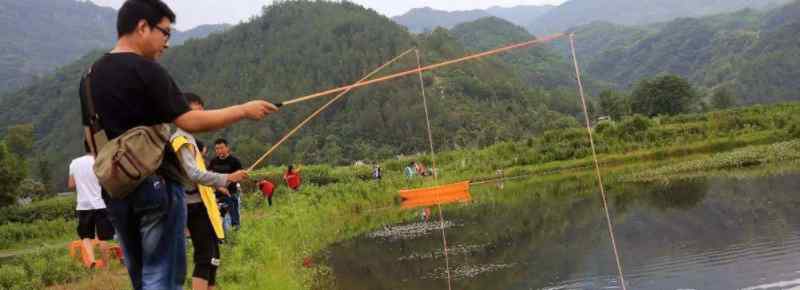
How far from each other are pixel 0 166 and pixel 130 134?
3024 cm

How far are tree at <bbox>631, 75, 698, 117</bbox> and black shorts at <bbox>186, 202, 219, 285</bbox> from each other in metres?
67.4

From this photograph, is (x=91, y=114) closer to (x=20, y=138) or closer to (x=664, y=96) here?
(x=20, y=138)

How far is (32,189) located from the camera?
52688 millimetres

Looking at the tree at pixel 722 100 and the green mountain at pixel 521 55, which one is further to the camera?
the green mountain at pixel 521 55

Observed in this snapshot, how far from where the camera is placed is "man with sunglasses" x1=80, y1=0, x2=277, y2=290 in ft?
10.5

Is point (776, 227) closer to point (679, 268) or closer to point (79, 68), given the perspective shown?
point (679, 268)

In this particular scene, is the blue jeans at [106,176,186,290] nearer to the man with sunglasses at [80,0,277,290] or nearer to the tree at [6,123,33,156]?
the man with sunglasses at [80,0,277,290]

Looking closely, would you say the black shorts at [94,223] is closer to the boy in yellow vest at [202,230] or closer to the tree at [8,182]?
the boy in yellow vest at [202,230]

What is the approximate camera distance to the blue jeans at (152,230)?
3279mm

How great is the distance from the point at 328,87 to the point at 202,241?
4231 inches

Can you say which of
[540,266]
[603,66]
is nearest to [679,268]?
[540,266]

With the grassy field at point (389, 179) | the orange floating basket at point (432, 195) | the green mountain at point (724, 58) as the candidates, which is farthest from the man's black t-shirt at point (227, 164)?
the green mountain at point (724, 58)

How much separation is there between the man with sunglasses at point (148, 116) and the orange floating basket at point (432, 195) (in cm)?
2023

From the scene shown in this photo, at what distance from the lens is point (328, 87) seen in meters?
113
